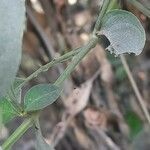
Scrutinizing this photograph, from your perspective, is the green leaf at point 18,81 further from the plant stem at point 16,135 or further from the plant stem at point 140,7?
the plant stem at point 140,7

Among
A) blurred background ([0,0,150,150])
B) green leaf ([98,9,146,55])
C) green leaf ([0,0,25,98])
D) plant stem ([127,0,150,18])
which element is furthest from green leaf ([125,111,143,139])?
green leaf ([0,0,25,98])

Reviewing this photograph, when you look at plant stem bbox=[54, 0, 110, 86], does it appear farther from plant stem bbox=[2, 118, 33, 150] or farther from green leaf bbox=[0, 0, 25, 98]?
green leaf bbox=[0, 0, 25, 98]

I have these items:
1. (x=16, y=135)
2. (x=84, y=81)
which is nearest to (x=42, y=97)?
(x=16, y=135)

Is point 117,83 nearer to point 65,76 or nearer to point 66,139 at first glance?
point 66,139

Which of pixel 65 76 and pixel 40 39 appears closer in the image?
Answer: pixel 65 76

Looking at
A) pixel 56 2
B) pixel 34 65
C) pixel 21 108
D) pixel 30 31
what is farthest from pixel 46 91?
pixel 34 65
